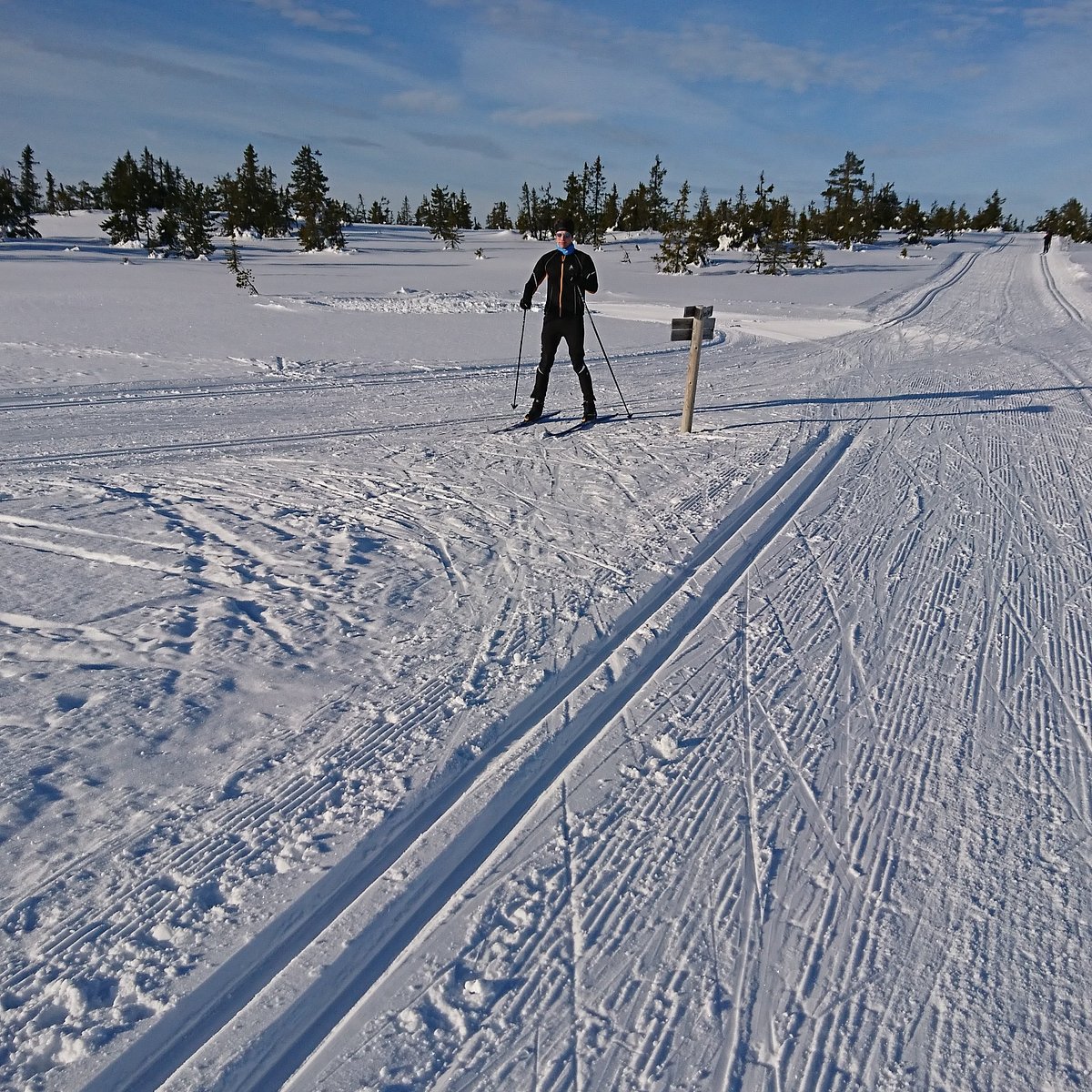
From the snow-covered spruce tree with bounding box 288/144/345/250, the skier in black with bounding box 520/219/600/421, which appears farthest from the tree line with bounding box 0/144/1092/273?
the skier in black with bounding box 520/219/600/421

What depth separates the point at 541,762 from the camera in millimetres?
2988

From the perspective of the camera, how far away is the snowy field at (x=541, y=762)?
201 centimetres

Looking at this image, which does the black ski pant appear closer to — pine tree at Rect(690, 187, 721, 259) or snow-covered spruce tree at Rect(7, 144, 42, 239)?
pine tree at Rect(690, 187, 721, 259)

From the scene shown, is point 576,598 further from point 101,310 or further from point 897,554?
point 101,310

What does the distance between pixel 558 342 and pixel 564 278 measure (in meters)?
0.63

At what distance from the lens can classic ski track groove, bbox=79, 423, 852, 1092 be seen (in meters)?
1.93

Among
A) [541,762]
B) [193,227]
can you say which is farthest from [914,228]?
[541,762]

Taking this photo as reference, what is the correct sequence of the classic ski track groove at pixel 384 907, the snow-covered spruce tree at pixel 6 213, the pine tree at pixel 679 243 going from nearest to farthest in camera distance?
the classic ski track groove at pixel 384 907 < the pine tree at pixel 679 243 < the snow-covered spruce tree at pixel 6 213

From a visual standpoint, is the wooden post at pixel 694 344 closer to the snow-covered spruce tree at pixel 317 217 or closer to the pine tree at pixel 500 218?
the snow-covered spruce tree at pixel 317 217

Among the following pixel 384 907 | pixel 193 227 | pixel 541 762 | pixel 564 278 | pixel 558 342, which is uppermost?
pixel 193 227

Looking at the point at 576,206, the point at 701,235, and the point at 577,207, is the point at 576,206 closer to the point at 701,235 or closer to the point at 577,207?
the point at 577,207

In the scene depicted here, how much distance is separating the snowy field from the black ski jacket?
146 centimetres

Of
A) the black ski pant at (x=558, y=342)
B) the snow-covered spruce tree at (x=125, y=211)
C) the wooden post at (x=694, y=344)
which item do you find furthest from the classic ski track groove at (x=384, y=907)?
the snow-covered spruce tree at (x=125, y=211)

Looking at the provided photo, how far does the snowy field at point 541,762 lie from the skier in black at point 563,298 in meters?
0.91
